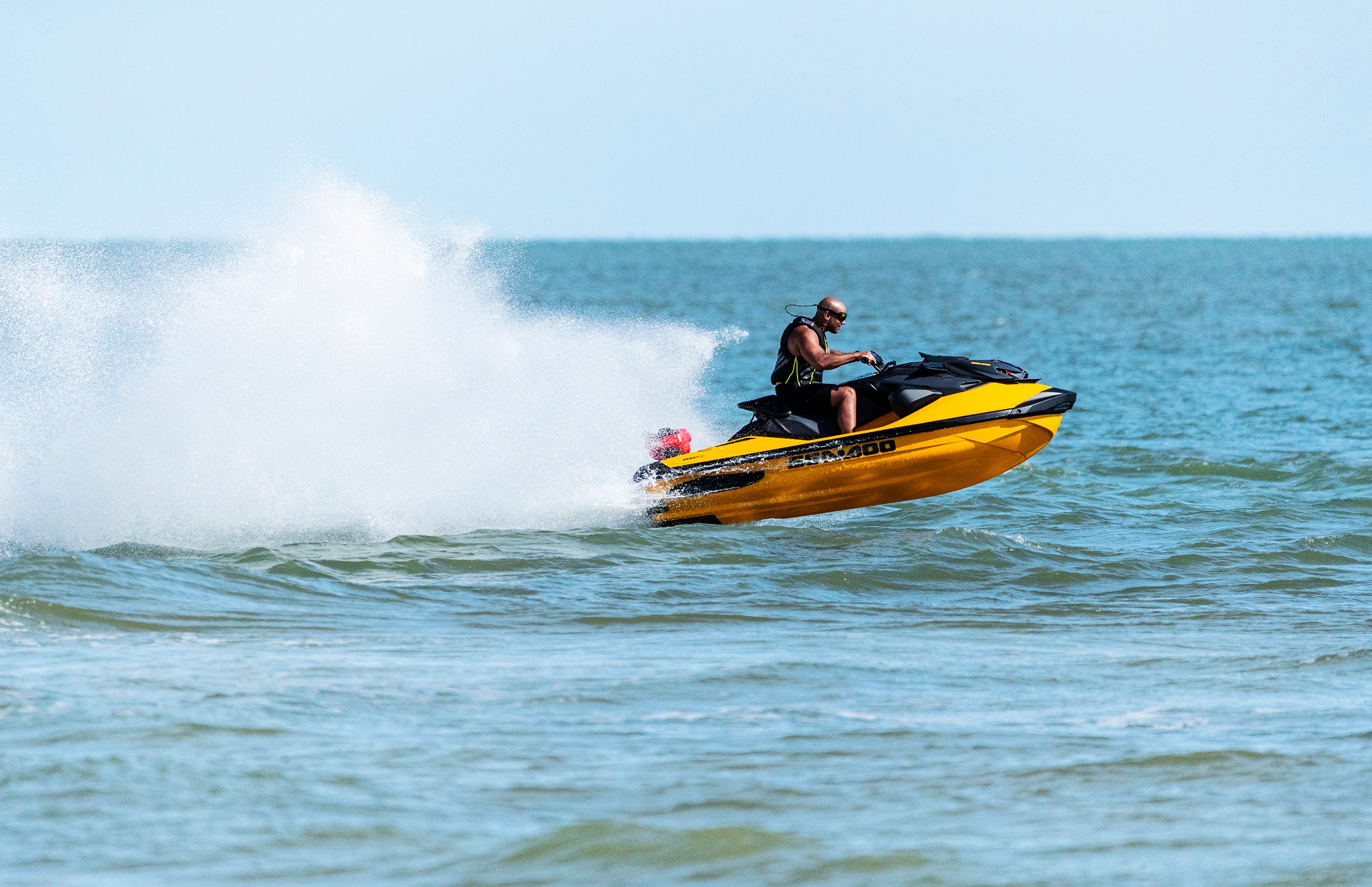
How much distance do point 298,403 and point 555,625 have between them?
393cm

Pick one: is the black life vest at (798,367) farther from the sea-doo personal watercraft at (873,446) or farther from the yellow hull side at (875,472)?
the yellow hull side at (875,472)

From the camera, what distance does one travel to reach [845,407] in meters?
10.3

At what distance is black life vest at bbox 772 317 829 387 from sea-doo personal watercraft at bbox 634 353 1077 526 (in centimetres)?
18

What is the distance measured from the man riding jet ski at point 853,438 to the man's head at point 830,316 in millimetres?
11

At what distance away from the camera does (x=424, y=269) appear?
39.1 ft

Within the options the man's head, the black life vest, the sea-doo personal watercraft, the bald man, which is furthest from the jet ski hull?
the man's head

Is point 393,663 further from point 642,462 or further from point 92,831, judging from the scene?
point 642,462

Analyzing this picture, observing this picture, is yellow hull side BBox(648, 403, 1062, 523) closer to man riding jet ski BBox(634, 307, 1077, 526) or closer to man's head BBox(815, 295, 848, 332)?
man riding jet ski BBox(634, 307, 1077, 526)

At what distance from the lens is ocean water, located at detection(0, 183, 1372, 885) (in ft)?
15.1

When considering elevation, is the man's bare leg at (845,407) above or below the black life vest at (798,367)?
below

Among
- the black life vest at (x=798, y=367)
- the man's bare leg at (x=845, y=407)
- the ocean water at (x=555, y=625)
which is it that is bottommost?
the ocean water at (x=555, y=625)

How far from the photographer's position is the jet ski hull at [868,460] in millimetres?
10258

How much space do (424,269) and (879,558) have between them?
4542mm

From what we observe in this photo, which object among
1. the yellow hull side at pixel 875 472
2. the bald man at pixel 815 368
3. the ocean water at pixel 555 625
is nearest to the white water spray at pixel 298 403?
the ocean water at pixel 555 625
